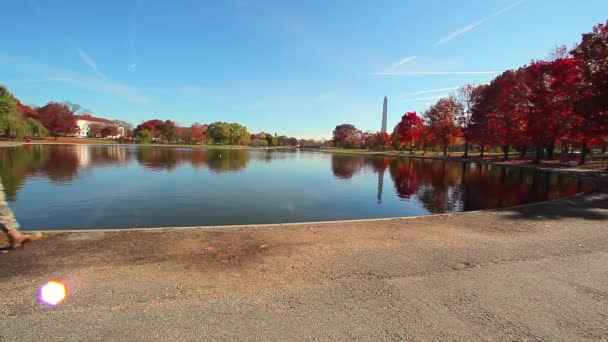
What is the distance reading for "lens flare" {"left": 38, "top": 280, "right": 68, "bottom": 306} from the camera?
4.19 meters

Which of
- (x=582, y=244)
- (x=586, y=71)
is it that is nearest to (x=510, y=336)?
(x=582, y=244)

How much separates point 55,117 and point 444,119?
12172 centimetres

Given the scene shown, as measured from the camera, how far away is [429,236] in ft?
25.6

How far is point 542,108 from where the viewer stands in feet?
117

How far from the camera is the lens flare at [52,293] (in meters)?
4.19

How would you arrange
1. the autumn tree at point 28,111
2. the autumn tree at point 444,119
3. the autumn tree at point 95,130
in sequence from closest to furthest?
the autumn tree at point 444,119 → the autumn tree at point 28,111 → the autumn tree at point 95,130

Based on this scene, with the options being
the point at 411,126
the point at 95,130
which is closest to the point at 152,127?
the point at 95,130

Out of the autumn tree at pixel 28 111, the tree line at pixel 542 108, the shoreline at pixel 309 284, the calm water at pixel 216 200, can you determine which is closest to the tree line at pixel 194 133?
the autumn tree at pixel 28 111

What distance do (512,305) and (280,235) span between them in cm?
506

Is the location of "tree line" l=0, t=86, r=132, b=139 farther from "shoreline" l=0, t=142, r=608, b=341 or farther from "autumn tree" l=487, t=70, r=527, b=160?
"autumn tree" l=487, t=70, r=527, b=160

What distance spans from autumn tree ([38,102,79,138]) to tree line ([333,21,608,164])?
385ft

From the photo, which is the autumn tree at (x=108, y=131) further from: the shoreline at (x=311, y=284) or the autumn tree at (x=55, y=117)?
the shoreline at (x=311, y=284)

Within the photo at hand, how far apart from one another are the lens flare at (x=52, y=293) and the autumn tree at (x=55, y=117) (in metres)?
126

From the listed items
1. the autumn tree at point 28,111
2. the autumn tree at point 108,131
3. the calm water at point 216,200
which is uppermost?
the autumn tree at point 28,111
